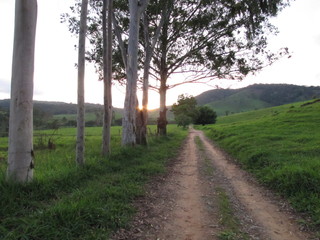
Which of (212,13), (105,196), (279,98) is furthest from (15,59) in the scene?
(279,98)

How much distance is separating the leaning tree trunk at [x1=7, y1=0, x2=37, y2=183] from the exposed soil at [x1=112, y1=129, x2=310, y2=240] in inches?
103

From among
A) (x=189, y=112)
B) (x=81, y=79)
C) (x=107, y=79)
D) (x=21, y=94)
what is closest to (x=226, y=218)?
(x=21, y=94)

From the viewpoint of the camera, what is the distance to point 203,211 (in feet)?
14.5

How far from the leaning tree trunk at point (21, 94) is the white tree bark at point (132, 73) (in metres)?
6.37

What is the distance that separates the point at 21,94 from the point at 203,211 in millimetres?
4569

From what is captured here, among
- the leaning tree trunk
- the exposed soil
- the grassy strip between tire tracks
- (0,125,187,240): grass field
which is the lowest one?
the exposed soil

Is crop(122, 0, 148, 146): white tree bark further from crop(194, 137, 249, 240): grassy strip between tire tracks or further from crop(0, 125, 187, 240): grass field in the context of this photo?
crop(194, 137, 249, 240): grassy strip between tire tracks

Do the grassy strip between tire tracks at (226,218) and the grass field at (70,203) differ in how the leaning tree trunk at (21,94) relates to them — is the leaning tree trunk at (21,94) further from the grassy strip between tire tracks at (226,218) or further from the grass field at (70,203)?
the grassy strip between tire tracks at (226,218)

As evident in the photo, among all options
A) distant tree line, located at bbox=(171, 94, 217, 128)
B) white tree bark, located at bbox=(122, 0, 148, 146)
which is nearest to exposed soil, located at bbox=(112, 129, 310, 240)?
white tree bark, located at bbox=(122, 0, 148, 146)

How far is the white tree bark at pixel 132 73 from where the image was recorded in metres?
10.8

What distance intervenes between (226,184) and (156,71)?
15.0 metres

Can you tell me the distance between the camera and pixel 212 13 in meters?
15.8

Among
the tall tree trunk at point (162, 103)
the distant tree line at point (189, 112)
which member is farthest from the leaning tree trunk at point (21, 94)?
the distant tree line at point (189, 112)

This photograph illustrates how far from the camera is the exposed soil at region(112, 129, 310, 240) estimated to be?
3.56 metres
